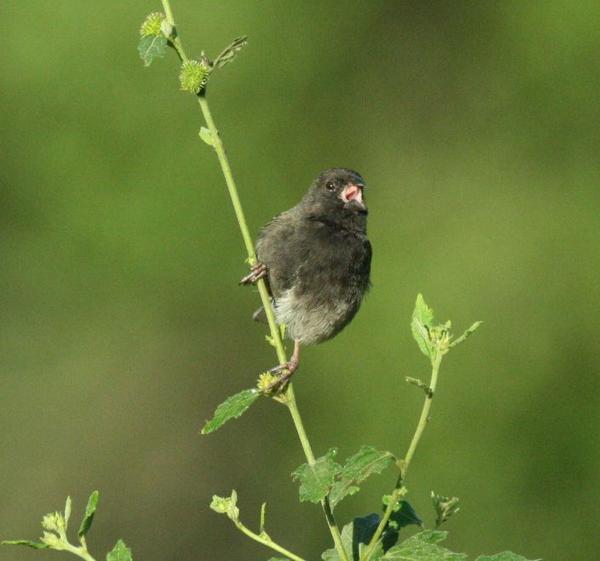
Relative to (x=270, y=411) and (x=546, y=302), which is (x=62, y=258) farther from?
(x=546, y=302)

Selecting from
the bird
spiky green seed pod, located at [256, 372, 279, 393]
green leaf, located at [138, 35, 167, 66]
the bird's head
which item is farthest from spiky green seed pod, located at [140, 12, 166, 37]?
the bird's head

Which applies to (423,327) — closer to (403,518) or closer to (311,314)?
(403,518)

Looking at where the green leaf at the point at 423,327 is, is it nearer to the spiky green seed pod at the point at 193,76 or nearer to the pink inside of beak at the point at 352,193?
the spiky green seed pod at the point at 193,76

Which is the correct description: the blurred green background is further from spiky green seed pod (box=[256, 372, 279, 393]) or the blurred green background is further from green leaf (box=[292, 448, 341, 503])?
green leaf (box=[292, 448, 341, 503])

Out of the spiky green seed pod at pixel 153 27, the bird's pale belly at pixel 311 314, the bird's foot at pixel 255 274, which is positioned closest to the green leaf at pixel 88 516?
the spiky green seed pod at pixel 153 27

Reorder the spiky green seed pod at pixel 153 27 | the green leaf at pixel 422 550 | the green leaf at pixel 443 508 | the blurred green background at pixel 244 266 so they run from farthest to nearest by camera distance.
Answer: the blurred green background at pixel 244 266 < the spiky green seed pod at pixel 153 27 < the green leaf at pixel 443 508 < the green leaf at pixel 422 550

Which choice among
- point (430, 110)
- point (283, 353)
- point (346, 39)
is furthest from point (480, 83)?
point (283, 353)
